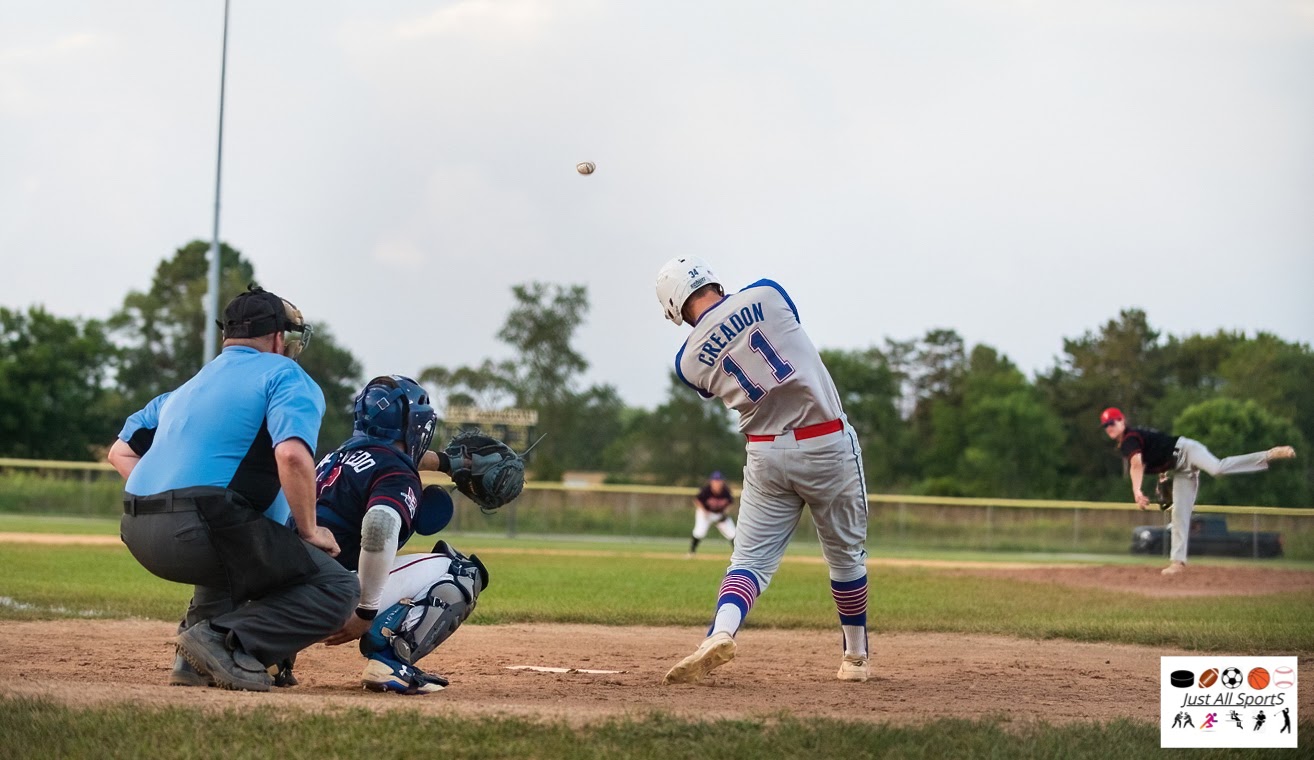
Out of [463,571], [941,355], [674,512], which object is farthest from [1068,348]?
[463,571]

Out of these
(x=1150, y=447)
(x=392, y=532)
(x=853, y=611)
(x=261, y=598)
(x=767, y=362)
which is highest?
(x=767, y=362)

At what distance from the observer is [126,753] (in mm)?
4078

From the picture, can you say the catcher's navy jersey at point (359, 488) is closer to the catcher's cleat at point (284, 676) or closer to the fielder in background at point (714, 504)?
the catcher's cleat at point (284, 676)

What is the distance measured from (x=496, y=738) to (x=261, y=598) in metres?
1.67

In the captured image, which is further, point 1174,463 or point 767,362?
point 1174,463

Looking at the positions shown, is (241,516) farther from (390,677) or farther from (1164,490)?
(1164,490)

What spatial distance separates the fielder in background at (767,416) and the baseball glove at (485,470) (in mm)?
1053

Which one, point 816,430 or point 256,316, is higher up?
point 256,316

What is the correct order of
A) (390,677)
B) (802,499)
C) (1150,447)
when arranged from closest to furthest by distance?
(390,677) < (802,499) < (1150,447)

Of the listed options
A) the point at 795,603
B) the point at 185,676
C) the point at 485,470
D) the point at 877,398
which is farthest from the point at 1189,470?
the point at 877,398

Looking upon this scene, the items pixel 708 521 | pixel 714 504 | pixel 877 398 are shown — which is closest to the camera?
pixel 714 504

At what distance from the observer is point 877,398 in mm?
92875

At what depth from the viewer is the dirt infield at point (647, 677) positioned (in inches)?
202

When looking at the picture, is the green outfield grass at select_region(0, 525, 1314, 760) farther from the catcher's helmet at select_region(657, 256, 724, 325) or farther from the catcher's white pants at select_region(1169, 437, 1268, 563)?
the catcher's helmet at select_region(657, 256, 724, 325)
